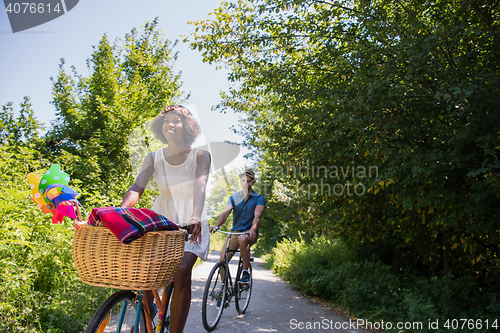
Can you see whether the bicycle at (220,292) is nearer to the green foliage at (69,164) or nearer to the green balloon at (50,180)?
the green foliage at (69,164)

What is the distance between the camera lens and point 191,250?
261 centimetres

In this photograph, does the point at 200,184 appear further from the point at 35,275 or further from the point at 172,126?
the point at 35,275

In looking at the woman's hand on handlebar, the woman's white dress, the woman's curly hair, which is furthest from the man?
the woman's hand on handlebar

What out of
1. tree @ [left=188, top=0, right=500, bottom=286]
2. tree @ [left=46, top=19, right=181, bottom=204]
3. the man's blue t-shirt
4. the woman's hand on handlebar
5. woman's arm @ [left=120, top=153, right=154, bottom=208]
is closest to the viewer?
the woman's hand on handlebar

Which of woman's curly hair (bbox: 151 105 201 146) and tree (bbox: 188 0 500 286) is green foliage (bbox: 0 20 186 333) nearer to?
woman's curly hair (bbox: 151 105 201 146)

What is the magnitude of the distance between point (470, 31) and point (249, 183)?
3549mm

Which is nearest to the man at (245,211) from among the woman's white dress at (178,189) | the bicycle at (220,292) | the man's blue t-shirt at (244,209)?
the man's blue t-shirt at (244,209)

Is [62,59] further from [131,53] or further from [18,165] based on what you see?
[18,165]

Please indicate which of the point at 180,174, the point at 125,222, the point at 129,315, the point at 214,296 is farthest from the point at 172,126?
the point at 214,296

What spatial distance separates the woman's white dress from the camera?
8.91 ft

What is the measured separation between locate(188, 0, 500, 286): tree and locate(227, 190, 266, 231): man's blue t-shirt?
1.37 meters

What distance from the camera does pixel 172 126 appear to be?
2717 mm

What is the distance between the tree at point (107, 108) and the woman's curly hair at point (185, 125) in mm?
5233

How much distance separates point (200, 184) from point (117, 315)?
1054 millimetres
